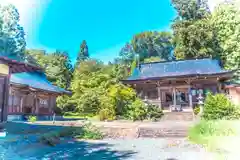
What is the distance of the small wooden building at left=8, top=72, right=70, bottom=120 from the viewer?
22.6 metres

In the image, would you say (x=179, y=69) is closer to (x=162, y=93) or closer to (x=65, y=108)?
(x=162, y=93)

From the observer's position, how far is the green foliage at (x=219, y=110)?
52.4 ft

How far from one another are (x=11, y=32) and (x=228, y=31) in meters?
40.5

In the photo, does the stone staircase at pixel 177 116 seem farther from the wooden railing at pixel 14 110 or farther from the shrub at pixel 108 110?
the wooden railing at pixel 14 110

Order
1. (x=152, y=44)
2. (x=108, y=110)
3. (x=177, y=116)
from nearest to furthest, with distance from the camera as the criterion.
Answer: (x=177, y=116)
(x=108, y=110)
(x=152, y=44)

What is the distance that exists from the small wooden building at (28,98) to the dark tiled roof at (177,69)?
10.3m

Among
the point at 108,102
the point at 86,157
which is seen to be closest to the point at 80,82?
the point at 108,102

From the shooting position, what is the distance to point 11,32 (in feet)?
159

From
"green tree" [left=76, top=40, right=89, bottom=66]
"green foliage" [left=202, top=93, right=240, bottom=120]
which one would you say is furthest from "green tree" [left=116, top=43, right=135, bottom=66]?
"green foliage" [left=202, top=93, right=240, bottom=120]

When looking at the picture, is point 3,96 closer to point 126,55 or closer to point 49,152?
point 49,152

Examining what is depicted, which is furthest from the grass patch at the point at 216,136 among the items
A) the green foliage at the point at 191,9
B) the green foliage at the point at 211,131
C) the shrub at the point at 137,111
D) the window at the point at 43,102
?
the green foliage at the point at 191,9

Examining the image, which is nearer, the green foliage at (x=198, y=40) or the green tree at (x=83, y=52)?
the green foliage at (x=198, y=40)

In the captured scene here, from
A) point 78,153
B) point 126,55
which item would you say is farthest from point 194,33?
point 126,55

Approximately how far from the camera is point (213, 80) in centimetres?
2498
